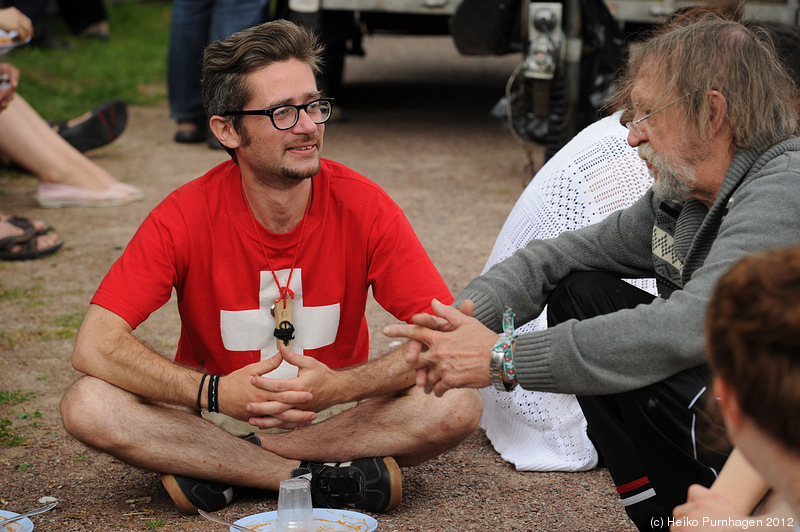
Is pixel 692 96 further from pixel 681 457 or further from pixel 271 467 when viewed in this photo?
pixel 271 467

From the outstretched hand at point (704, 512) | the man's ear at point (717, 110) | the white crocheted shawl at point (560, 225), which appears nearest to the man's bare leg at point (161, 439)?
the white crocheted shawl at point (560, 225)

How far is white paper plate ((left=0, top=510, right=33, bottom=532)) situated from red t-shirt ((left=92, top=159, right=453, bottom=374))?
2.17 feet

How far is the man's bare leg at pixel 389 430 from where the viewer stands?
2.72 meters

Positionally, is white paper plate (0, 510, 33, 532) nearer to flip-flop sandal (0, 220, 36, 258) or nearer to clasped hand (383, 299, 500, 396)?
clasped hand (383, 299, 500, 396)

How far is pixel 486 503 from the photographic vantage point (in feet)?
9.07

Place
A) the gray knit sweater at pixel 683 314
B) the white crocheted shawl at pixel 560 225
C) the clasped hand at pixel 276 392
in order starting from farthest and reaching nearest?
the white crocheted shawl at pixel 560 225 → the clasped hand at pixel 276 392 → the gray knit sweater at pixel 683 314

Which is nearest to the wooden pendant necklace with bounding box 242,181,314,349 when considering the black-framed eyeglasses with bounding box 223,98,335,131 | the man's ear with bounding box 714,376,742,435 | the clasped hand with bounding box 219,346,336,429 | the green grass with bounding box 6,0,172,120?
the clasped hand with bounding box 219,346,336,429

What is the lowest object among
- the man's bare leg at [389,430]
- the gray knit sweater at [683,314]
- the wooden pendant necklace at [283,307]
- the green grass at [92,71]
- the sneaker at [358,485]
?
the green grass at [92,71]

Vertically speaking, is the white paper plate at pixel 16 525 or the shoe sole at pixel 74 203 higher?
the white paper plate at pixel 16 525

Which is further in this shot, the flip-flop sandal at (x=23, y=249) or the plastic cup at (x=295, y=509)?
the flip-flop sandal at (x=23, y=249)

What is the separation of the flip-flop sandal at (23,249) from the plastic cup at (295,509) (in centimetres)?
312

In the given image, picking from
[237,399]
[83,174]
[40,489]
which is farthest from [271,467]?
[83,174]

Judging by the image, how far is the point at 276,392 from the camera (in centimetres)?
253

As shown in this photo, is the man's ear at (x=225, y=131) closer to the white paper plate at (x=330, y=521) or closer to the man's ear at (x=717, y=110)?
the white paper plate at (x=330, y=521)
